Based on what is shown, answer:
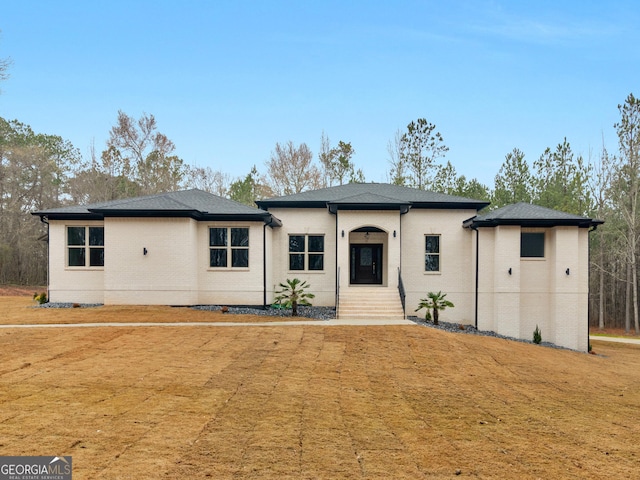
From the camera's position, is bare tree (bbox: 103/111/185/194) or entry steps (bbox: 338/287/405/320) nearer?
entry steps (bbox: 338/287/405/320)

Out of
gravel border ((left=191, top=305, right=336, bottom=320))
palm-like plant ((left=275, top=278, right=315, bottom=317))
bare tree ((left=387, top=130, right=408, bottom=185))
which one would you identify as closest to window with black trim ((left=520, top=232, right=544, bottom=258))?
gravel border ((left=191, top=305, right=336, bottom=320))

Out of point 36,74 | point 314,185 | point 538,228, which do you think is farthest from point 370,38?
point 36,74

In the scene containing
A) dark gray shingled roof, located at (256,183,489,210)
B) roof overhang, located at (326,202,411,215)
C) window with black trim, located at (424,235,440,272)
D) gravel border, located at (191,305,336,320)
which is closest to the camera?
gravel border, located at (191,305,336,320)

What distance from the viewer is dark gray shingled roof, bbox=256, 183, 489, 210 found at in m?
18.2

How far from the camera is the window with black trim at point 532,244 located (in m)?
18.2

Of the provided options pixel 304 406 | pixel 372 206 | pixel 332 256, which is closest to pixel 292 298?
pixel 332 256

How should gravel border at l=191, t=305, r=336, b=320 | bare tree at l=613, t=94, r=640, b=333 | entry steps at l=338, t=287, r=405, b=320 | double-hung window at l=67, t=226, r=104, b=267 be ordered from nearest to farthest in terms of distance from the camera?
entry steps at l=338, t=287, r=405, b=320
gravel border at l=191, t=305, r=336, b=320
double-hung window at l=67, t=226, r=104, b=267
bare tree at l=613, t=94, r=640, b=333

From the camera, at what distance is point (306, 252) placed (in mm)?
20047

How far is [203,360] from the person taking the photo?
9.67 metres

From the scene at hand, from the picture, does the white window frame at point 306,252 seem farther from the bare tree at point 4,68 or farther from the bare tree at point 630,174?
the bare tree at point 630,174

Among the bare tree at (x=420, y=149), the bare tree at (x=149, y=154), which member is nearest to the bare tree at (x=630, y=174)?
the bare tree at (x=420, y=149)

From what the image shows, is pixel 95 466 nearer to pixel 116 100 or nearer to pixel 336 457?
pixel 336 457

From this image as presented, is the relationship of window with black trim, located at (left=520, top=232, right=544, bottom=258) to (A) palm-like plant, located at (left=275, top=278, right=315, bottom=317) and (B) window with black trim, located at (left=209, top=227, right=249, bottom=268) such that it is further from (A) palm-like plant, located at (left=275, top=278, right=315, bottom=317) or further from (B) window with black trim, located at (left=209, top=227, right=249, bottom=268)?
(B) window with black trim, located at (left=209, top=227, right=249, bottom=268)

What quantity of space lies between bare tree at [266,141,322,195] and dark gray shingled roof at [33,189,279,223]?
66.4 ft
